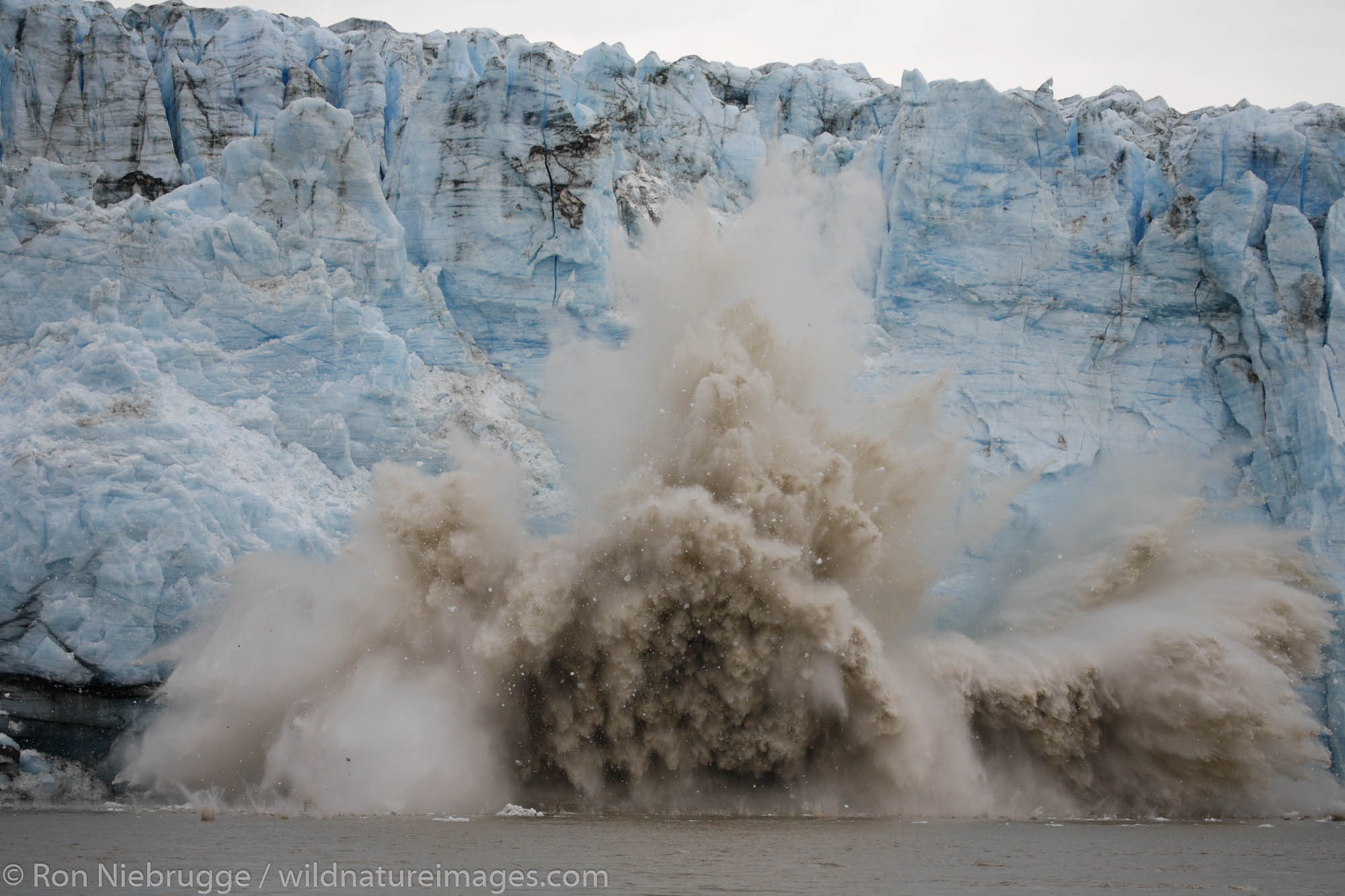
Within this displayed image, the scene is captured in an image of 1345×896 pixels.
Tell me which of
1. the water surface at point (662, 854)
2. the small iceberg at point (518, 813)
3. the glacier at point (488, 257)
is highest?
the glacier at point (488, 257)

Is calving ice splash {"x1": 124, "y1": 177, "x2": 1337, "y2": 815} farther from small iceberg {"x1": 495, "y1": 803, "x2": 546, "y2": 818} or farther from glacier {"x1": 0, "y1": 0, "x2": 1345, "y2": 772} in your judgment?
glacier {"x1": 0, "y1": 0, "x2": 1345, "y2": 772}

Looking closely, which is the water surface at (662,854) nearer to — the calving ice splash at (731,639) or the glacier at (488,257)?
the calving ice splash at (731,639)

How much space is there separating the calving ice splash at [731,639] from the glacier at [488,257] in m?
2.45

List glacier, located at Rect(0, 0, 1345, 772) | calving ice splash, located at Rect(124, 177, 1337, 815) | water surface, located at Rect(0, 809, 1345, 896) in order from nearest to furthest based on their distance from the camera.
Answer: water surface, located at Rect(0, 809, 1345, 896)
calving ice splash, located at Rect(124, 177, 1337, 815)
glacier, located at Rect(0, 0, 1345, 772)

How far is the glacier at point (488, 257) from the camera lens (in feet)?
83.5

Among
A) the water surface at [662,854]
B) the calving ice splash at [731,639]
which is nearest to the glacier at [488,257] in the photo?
the calving ice splash at [731,639]

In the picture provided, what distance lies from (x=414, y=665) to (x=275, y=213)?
12.3 meters

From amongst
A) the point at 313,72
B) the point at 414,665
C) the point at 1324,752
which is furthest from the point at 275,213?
the point at 1324,752

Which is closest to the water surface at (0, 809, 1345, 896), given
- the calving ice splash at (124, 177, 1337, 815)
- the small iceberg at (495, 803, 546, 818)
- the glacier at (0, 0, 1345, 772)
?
the small iceberg at (495, 803, 546, 818)

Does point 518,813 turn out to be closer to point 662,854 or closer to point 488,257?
point 662,854

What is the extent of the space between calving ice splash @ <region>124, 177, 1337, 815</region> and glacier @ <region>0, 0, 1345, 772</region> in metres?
2.45

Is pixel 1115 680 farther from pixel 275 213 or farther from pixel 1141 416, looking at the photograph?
pixel 275 213

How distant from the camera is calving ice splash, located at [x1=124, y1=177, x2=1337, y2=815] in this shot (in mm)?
21578

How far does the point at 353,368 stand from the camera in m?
26.8
